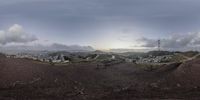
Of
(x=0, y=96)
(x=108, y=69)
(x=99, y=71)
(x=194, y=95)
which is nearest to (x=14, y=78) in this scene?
(x=0, y=96)

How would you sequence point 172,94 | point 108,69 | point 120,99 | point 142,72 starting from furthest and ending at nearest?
point 108,69 → point 142,72 → point 172,94 → point 120,99

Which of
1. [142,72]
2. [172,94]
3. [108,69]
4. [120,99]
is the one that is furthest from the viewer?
[108,69]

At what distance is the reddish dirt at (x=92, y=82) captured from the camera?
38.6 m

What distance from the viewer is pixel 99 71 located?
5216cm

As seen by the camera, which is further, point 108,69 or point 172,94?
point 108,69

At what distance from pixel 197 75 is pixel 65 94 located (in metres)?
18.9

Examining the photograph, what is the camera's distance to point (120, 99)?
3691 centimetres

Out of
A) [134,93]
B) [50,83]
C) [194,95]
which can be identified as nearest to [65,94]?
[50,83]

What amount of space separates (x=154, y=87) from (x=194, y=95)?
5.74m

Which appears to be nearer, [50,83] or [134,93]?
[134,93]

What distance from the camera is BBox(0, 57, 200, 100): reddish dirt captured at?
38.6m

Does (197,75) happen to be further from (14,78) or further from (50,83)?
(14,78)

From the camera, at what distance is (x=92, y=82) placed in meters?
45.2

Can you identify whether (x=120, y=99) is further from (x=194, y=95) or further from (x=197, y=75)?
(x=197, y=75)
